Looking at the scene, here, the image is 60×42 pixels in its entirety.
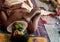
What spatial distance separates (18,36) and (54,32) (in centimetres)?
39

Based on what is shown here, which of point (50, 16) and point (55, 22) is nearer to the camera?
point (55, 22)

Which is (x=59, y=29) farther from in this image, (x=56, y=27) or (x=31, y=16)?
(x=31, y=16)

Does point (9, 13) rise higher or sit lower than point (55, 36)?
higher

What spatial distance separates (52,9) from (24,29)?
69cm

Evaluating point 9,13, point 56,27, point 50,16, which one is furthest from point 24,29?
point 50,16

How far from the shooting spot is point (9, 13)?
147 centimetres

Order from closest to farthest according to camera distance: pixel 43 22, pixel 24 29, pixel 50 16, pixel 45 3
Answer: pixel 24 29 → pixel 43 22 → pixel 50 16 → pixel 45 3

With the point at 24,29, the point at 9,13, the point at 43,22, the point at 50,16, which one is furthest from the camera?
the point at 50,16

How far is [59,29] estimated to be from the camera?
1522 millimetres

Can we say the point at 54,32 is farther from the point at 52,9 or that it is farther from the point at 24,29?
the point at 52,9

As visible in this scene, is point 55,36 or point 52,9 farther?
point 52,9

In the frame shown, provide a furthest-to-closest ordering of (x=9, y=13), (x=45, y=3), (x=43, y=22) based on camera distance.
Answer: (x=45, y=3)
(x=43, y=22)
(x=9, y=13)

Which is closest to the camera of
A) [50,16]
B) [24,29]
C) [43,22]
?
[24,29]

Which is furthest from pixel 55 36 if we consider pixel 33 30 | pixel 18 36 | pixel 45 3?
pixel 45 3
